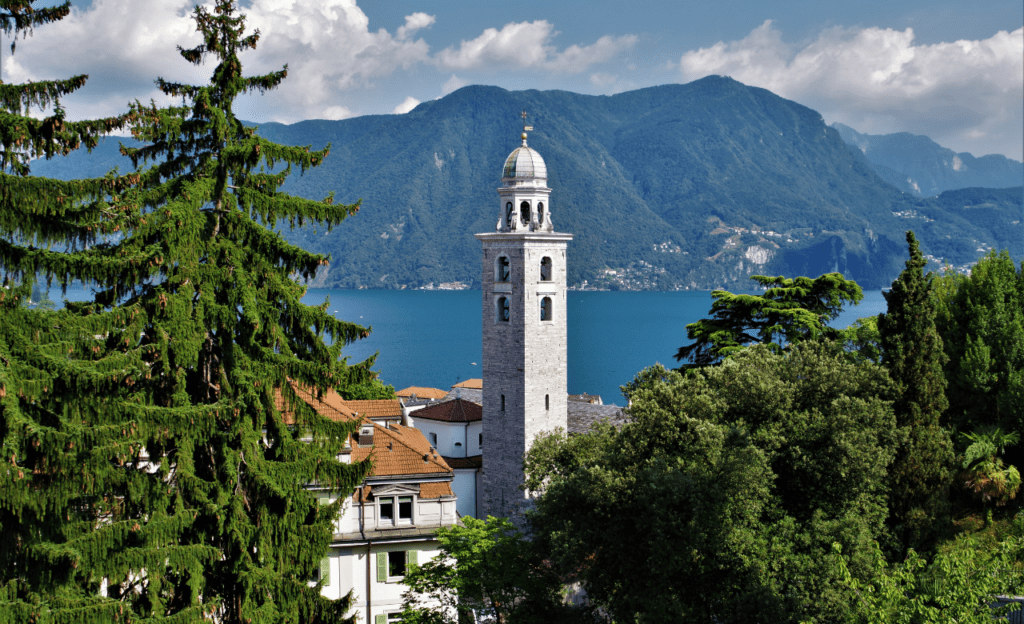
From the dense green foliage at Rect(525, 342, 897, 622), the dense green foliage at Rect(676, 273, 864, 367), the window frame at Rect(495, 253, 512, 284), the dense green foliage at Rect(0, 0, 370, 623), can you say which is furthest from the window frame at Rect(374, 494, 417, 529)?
the window frame at Rect(495, 253, 512, 284)

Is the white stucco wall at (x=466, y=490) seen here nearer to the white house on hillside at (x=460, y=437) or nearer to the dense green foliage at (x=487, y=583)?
the white house on hillside at (x=460, y=437)

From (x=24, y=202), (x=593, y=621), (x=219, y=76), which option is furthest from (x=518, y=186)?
(x=24, y=202)

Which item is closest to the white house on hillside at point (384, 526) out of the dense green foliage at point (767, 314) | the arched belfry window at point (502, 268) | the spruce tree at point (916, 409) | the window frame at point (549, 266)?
the spruce tree at point (916, 409)

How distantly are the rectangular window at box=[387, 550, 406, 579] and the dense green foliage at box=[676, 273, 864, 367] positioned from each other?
655 inches

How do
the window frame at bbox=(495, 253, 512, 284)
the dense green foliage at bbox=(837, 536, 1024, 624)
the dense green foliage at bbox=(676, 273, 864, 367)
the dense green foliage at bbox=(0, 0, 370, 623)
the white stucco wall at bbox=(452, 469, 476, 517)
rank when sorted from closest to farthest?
the dense green foliage at bbox=(0, 0, 370, 623), the dense green foliage at bbox=(837, 536, 1024, 624), the dense green foliage at bbox=(676, 273, 864, 367), the window frame at bbox=(495, 253, 512, 284), the white stucco wall at bbox=(452, 469, 476, 517)

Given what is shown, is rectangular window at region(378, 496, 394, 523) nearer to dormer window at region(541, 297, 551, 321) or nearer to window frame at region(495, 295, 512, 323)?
window frame at region(495, 295, 512, 323)

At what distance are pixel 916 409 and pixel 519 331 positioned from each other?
64.0 feet

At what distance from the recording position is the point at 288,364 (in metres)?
12.6

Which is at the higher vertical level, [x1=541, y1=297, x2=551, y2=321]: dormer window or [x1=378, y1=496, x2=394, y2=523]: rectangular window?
[x1=541, y1=297, x2=551, y2=321]: dormer window

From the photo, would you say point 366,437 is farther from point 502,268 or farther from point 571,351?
point 571,351

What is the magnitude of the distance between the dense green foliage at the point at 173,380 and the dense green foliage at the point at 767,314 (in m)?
25.8

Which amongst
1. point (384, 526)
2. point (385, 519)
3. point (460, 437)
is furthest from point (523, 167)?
point (384, 526)

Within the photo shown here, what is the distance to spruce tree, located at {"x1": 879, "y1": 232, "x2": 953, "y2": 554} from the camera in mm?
22484

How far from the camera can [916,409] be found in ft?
76.5
